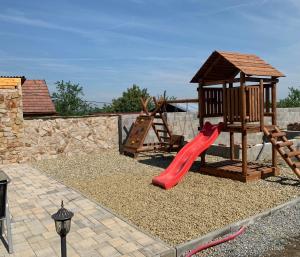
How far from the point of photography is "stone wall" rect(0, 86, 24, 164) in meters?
11.2

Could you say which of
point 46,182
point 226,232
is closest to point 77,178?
point 46,182

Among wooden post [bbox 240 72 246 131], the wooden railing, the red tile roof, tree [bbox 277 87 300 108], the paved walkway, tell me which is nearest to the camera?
the paved walkway

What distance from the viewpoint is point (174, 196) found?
706cm

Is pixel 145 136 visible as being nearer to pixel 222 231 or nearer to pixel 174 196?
pixel 174 196

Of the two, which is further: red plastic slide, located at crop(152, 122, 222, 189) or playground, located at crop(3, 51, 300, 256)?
Result: red plastic slide, located at crop(152, 122, 222, 189)

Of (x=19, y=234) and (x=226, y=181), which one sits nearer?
(x=19, y=234)

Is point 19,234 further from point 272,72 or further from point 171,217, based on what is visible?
point 272,72

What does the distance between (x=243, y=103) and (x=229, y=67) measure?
1.85 metres

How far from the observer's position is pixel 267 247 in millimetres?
4750

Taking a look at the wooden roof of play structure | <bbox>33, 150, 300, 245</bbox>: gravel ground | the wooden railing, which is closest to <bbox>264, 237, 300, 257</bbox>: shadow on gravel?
<bbox>33, 150, 300, 245</bbox>: gravel ground

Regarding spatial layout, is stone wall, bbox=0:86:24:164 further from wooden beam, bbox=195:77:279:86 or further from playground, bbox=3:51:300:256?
wooden beam, bbox=195:77:279:86

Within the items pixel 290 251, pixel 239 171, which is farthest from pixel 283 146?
pixel 290 251

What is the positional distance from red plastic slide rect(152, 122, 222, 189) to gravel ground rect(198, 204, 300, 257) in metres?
2.58

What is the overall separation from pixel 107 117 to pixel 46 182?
494 centimetres
